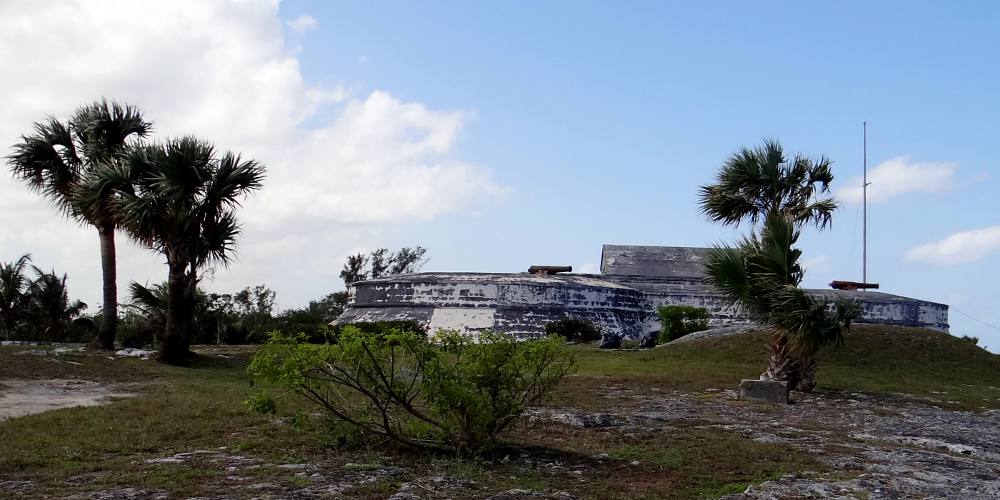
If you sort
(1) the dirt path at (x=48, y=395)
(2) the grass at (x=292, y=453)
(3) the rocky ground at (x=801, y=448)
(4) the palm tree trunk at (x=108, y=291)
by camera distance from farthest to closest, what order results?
1. (4) the palm tree trunk at (x=108, y=291)
2. (1) the dirt path at (x=48, y=395)
3. (2) the grass at (x=292, y=453)
4. (3) the rocky ground at (x=801, y=448)

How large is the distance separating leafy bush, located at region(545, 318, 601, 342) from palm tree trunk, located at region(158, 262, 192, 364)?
53.6 feet

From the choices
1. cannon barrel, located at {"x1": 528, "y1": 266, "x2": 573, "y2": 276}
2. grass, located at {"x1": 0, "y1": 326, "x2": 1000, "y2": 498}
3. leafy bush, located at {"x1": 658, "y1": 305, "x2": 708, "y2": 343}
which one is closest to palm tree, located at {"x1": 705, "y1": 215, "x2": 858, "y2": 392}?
grass, located at {"x1": 0, "y1": 326, "x2": 1000, "y2": 498}

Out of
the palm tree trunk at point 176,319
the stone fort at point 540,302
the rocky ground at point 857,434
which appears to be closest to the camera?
the rocky ground at point 857,434

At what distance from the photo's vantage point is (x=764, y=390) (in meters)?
14.1

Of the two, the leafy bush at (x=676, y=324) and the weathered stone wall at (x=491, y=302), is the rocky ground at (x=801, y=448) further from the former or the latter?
the weathered stone wall at (x=491, y=302)

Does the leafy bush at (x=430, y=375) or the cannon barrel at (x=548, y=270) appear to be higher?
the cannon barrel at (x=548, y=270)

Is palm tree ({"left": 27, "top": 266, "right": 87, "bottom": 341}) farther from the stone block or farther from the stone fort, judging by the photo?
the stone block

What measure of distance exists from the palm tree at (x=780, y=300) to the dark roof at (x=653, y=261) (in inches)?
1027

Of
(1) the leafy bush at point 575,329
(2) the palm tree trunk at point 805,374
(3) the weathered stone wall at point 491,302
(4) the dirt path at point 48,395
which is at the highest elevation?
(3) the weathered stone wall at point 491,302

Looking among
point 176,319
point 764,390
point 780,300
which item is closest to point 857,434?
point 764,390

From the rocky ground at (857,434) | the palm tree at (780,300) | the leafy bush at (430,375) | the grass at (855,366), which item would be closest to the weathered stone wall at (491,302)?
the grass at (855,366)

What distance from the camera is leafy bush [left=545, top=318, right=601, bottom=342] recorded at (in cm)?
3234

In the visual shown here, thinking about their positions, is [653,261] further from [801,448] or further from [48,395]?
[801,448]

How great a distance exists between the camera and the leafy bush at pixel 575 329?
32.3 metres
